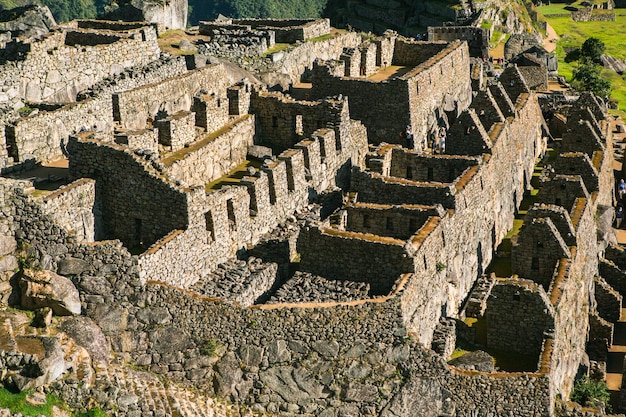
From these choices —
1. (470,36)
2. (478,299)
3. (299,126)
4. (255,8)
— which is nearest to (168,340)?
(478,299)

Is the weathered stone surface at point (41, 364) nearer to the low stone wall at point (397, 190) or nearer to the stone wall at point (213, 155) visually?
the stone wall at point (213, 155)

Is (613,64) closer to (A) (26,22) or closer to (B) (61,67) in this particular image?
(A) (26,22)

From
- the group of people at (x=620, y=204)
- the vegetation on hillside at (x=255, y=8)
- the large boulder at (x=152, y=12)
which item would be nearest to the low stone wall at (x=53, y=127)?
the large boulder at (x=152, y=12)

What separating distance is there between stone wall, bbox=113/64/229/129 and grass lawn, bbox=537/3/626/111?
1539 inches

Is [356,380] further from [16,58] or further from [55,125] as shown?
[16,58]

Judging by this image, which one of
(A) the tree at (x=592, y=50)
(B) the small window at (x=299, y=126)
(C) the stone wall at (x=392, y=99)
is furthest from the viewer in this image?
(A) the tree at (x=592, y=50)

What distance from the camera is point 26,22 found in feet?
153

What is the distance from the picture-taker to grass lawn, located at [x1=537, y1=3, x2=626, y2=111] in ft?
254

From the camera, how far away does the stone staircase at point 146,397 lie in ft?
78.4

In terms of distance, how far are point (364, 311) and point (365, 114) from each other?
14207 mm

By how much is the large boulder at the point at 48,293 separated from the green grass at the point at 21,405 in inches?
109

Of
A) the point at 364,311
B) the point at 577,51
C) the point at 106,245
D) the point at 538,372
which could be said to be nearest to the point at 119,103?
the point at 106,245

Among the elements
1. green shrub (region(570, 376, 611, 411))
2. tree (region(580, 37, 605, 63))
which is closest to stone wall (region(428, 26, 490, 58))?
tree (region(580, 37, 605, 63))

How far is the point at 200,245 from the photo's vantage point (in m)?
28.2
